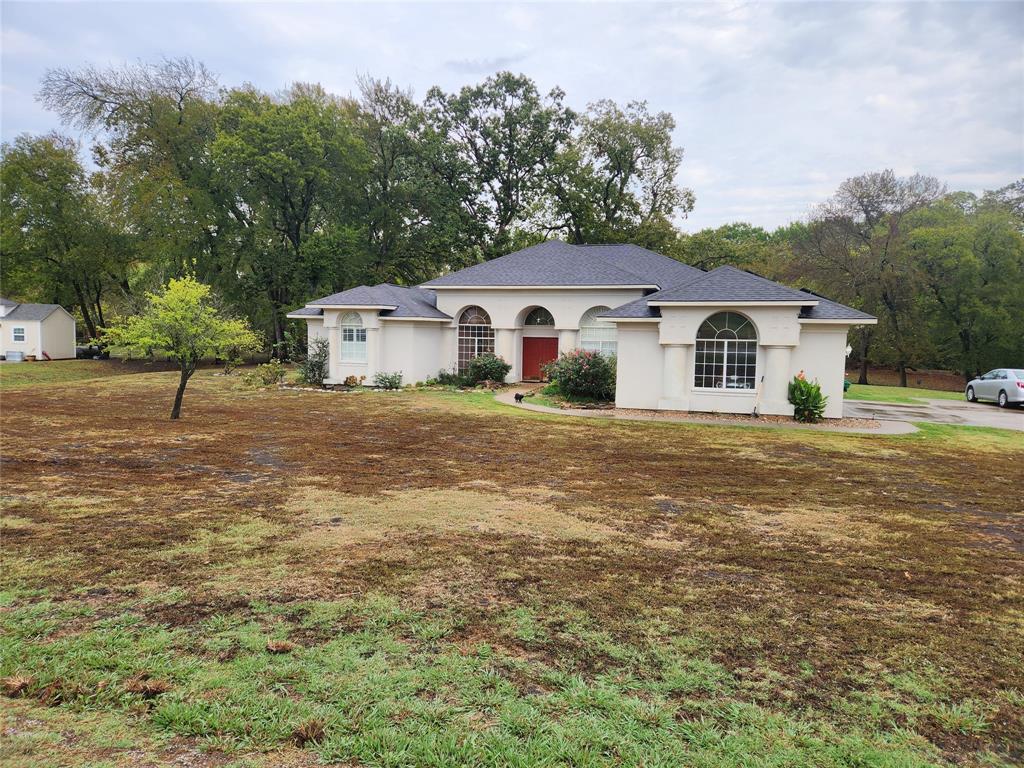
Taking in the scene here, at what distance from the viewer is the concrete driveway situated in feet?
57.0

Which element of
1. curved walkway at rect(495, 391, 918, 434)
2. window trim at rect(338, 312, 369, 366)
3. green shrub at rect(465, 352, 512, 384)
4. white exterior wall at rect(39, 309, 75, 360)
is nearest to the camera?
curved walkway at rect(495, 391, 918, 434)

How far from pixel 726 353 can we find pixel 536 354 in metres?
9.76

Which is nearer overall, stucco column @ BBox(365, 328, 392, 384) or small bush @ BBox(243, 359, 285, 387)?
small bush @ BBox(243, 359, 285, 387)

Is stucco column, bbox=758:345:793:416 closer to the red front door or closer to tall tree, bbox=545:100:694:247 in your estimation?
the red front door

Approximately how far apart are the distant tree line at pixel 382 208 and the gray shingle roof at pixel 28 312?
215cm

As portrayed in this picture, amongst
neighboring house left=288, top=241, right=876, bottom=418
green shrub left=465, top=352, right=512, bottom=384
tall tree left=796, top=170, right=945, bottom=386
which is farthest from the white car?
green shrub left=465, top=352, right=512, bottom=384

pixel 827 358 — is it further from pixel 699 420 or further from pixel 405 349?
pixel 405 349

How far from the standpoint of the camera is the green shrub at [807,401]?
16438 millimetres

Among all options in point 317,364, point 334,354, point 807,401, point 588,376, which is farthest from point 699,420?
point 317,364

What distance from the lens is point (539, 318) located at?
25.5 m

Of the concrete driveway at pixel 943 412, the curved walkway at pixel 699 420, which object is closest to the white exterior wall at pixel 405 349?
the curved walkway at pixel 699 420

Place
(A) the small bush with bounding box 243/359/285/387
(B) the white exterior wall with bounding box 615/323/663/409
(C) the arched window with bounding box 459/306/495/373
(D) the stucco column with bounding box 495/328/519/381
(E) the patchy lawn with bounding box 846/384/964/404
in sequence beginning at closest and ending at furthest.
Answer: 1. (B) the white exterior wall with bounding box 615/323/663/409
2. (A) the small bush with bounding box 243/359/285/387
3. (E) the patchy lawn with bounding box 846/384/964/404
4. (D) the stucco column with bounding box 495/328/519/381
5. (C) the arched window with bounding box 459/306/495/373

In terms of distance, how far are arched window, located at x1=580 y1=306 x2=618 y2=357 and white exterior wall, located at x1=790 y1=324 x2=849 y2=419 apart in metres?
8.19

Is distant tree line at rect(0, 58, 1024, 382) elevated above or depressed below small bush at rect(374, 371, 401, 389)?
above
